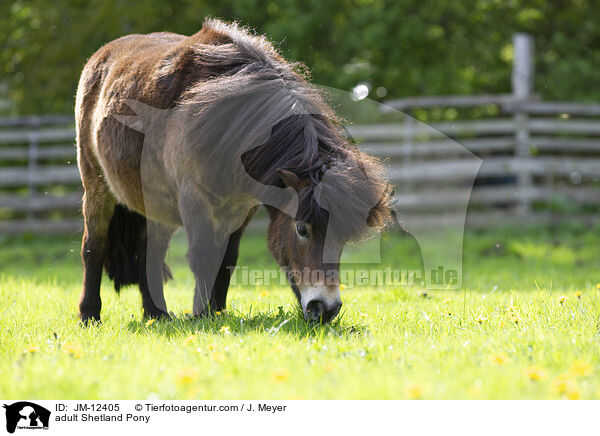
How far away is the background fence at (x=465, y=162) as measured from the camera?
34.2 ft

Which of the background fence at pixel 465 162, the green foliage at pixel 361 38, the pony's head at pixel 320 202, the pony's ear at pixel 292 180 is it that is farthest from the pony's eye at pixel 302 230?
the green foliage at pixel 361 38

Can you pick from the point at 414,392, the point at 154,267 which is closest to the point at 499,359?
the point at 414,392

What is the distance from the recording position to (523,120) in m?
10.6

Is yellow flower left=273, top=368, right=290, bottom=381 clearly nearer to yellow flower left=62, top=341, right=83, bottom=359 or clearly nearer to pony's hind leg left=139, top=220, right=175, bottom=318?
yellow flower left=62, top=341, right=83, bottom=359

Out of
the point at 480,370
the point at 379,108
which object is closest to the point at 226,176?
the point at 480,370

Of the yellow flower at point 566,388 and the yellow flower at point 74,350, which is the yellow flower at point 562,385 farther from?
the yellow flower at point 74,350

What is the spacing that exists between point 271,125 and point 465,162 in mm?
7784

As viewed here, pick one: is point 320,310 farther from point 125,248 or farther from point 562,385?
point 125,248

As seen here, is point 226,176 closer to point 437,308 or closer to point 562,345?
point 437,308

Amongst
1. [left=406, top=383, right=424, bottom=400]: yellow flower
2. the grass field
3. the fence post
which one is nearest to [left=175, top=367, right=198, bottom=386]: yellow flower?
the grass field

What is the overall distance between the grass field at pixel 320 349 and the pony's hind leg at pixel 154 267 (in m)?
0.19

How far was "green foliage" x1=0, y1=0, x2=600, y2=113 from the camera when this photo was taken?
38.3 feet

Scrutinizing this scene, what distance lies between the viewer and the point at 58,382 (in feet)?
8.33
